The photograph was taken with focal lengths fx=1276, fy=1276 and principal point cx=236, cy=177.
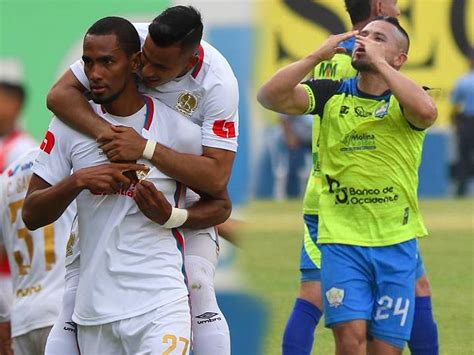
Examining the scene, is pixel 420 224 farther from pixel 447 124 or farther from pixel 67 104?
pixel 447 124

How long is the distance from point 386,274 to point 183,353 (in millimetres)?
1444

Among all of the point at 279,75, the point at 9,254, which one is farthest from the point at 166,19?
the point at 9,254

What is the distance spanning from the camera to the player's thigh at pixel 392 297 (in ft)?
20.4

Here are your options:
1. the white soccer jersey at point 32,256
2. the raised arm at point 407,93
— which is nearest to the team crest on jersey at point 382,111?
the raised arm at point 407,93

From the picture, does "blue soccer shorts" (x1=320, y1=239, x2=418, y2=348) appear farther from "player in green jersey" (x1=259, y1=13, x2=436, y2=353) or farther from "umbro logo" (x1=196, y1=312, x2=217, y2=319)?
"umbro logo" (x1=196, y1=312, x2=217, y2=319)

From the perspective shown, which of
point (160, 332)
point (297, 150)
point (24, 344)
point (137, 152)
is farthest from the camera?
point (297, 150)

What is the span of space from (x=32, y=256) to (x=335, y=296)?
168 centimetres

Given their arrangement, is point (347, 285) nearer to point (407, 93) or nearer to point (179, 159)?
point (407, 93)

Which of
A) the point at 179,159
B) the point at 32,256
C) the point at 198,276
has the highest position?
the point at 179,159

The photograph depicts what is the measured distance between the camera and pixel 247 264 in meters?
12.9

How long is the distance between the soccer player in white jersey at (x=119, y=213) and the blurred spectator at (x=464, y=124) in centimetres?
1515

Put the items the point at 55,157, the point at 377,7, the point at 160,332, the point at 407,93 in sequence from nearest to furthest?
the point at 160,332 → the point at 55,157 → the point at 407,93 → the point at 377,7

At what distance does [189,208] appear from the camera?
215 inches

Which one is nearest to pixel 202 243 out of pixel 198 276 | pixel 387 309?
pixel 198 276
